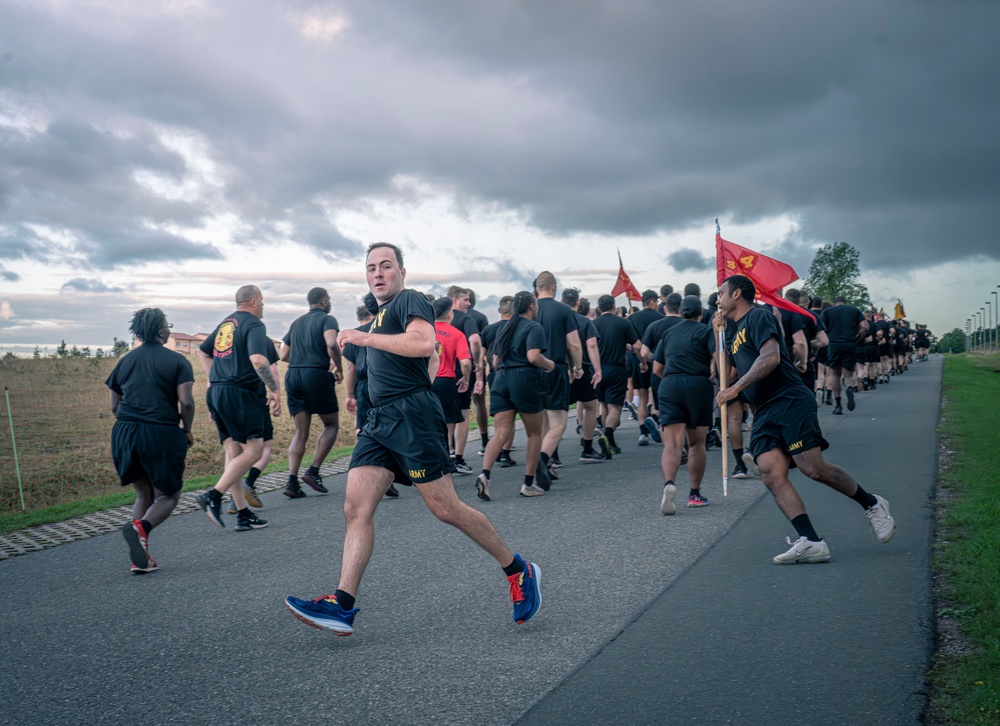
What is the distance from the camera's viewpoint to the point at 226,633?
4887 millimetres

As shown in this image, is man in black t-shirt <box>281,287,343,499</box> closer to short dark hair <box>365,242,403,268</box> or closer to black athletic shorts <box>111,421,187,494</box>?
black athletic shorts <box>111,421,187,494</box>

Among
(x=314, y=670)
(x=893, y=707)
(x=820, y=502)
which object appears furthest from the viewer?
(x=820, y=502)

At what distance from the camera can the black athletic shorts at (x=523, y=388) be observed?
9.13m

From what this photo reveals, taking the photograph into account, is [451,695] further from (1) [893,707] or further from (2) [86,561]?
(2) [86,561]

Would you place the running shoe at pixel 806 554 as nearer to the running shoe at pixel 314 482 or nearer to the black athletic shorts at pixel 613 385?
the running shoe at pixel 314 482

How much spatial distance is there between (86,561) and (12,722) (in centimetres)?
341

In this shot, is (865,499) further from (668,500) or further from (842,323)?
(842,323)

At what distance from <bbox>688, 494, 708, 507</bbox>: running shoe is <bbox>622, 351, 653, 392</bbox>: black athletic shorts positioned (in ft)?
17.2

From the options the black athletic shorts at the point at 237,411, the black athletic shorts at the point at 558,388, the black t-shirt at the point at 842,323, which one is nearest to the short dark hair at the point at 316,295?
the black athletic shorts at the point at 237,411

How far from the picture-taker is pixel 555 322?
400 inches

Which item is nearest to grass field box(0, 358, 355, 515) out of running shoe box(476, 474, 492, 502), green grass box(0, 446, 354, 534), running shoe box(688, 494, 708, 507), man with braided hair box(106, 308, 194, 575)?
green grass box(0, 446, 354, 534)

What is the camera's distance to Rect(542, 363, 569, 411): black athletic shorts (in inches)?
397

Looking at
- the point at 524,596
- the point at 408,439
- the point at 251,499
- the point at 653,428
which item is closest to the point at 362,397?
the point at 251,499

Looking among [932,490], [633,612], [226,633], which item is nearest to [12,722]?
[226,633]
